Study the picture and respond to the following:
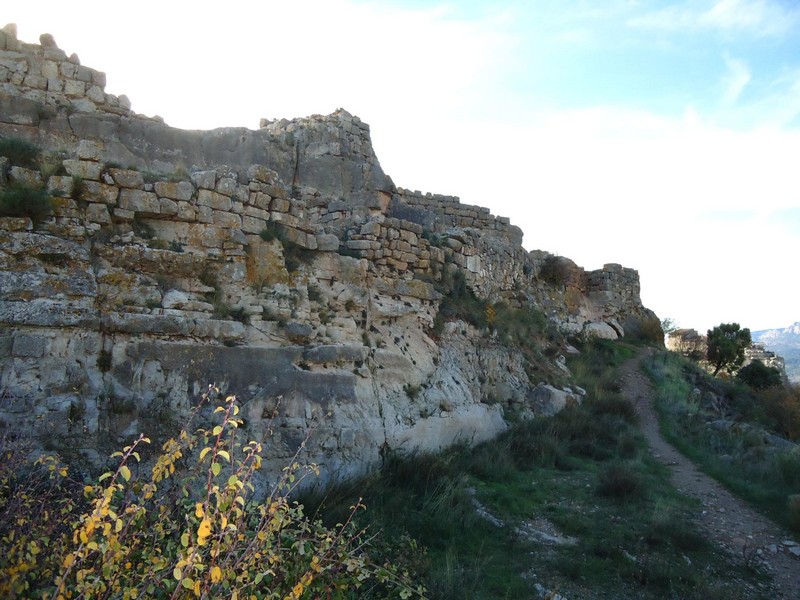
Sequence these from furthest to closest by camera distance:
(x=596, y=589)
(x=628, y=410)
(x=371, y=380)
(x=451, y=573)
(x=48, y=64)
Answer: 1. (x=628, y=410)
2. (x=48, y=64)
3. (x=371, y=380)
4. (x=596, y=589)
5. (x=451, y=573)

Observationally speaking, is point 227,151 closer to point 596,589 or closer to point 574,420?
point 574,420

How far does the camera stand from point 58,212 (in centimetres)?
582

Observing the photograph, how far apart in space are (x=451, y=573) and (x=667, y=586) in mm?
2033

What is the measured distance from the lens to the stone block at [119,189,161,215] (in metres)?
6.30

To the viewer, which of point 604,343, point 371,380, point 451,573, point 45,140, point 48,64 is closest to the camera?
point 451,573

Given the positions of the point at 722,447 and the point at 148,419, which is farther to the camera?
the point at 722,447

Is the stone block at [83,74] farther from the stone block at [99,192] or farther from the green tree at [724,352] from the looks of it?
the green tree at [724,352]

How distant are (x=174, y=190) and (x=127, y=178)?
472 mm

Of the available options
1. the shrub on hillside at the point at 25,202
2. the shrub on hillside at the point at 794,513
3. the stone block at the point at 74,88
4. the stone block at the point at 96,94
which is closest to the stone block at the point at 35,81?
the stone block at the point at 74,88

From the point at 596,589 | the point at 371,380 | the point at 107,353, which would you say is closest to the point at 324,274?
the point at 371,380

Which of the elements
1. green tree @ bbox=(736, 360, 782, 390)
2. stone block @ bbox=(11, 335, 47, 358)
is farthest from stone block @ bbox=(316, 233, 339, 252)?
green tree @ bbox=(736, 360, 782, 390)

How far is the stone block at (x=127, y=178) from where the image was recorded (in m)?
6.27

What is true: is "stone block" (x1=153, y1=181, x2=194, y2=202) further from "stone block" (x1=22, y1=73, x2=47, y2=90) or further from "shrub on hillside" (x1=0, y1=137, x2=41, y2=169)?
"stone block" (x1=22, y1=73, x2=47, y2=90)

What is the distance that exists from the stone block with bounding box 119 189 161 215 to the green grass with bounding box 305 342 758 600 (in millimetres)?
3399
